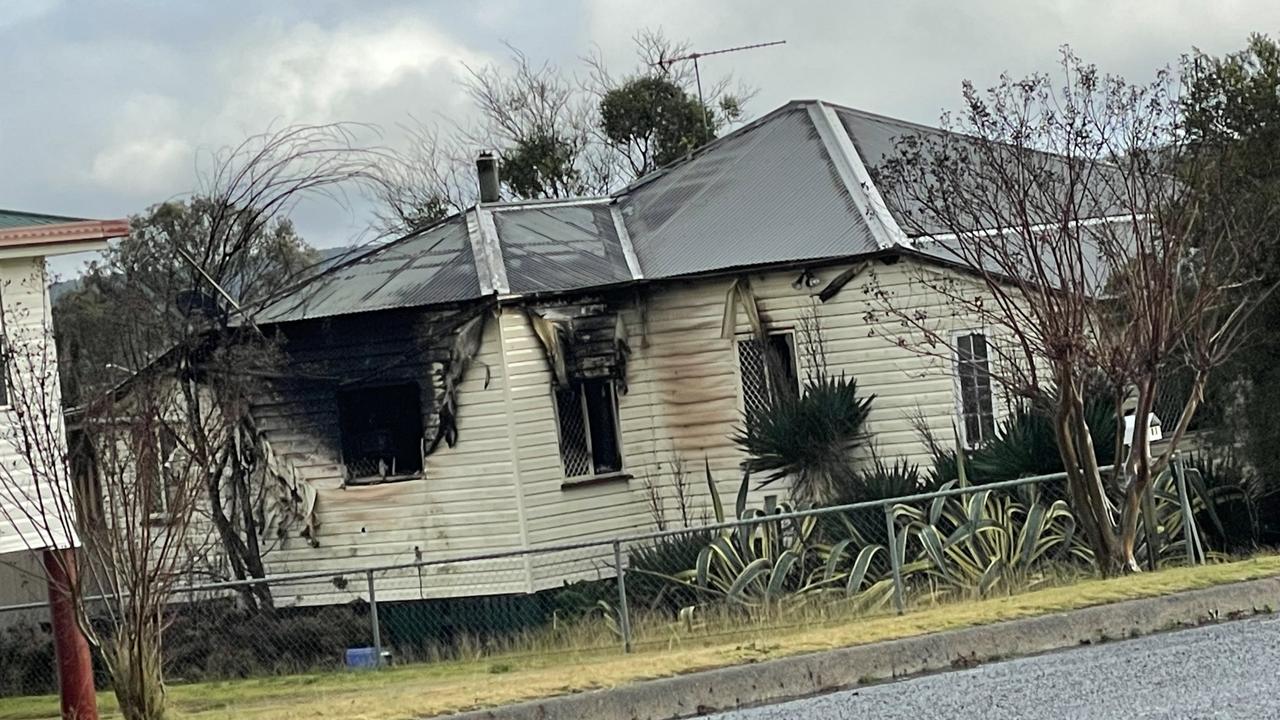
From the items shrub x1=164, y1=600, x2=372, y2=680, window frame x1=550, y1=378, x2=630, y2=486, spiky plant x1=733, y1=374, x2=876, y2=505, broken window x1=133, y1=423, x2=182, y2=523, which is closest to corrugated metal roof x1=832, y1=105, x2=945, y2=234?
spiky plant x1=733, y1=374, x2=876, y2=505

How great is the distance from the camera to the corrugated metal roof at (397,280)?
19438 mm

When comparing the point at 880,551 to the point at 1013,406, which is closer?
the point at 880,551

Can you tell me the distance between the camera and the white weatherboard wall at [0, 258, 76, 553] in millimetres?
13227

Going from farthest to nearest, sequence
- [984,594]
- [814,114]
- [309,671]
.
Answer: [814,114], [309,671], [984,594]

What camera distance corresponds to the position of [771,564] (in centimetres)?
1595

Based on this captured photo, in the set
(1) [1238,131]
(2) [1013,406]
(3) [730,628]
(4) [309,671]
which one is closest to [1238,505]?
(2) [1013,406]

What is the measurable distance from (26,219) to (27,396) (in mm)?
1863

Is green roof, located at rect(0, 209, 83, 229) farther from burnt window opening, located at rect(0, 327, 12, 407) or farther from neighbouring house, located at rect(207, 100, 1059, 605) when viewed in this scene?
neighbouring house, located at rect(207, 100, 1059, 605)

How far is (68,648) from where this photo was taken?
43.6ft

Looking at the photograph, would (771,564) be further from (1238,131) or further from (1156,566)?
(1238,131)

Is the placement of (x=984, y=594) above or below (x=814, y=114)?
below

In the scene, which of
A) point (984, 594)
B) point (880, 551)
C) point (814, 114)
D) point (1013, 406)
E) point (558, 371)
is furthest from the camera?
point (814, 114)

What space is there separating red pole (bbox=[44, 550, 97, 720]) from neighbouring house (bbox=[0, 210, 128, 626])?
22 cm

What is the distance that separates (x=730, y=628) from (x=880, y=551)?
2.15m
